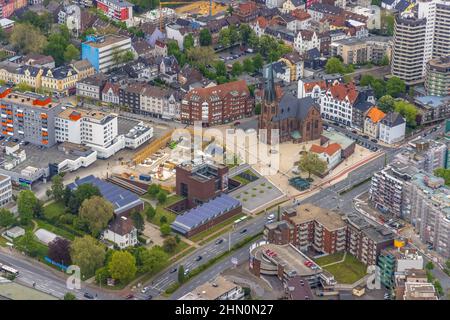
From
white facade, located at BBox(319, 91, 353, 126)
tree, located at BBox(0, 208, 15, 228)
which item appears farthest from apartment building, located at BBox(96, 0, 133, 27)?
tree, located at BBox(0, 208, 15, 228)

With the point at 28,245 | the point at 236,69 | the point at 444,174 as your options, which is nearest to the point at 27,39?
the point at 236,69

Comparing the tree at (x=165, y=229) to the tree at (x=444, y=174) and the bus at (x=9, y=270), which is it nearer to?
the bus at (x=9, y=270)

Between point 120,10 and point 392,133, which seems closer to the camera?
point 392,133

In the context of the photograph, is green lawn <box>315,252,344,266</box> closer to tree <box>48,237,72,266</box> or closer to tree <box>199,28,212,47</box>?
tree <box>48,237,72,266</box>

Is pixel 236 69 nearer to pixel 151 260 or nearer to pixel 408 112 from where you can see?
pixel 408 112

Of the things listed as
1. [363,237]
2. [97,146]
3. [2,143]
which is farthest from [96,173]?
[363,237]

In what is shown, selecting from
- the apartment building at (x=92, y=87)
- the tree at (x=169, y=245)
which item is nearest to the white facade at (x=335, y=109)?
the apartment building at (x=92, y=87)

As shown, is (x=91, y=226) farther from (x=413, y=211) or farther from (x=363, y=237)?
(x=413, y=211)

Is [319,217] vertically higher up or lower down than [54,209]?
higher up
